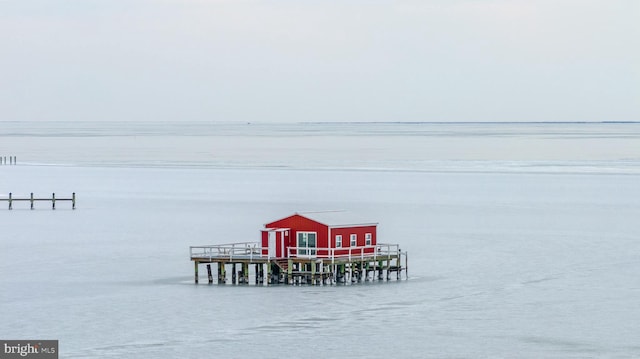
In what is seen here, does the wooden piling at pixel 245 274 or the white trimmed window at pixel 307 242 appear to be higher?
the white trimmed window at pixel 307 242

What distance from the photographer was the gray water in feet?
142

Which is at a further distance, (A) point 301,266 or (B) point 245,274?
(B) point 245,274

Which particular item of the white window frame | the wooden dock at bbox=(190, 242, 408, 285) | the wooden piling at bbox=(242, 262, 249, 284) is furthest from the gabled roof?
the wooden piling at bbox=(242, 262, 249, 284)

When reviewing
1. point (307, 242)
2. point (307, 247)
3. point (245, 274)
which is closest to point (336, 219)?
point (307, 242)

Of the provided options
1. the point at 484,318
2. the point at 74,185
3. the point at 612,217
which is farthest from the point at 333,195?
the point at 484,318

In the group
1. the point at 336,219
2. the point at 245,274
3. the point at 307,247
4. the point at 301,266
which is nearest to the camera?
the point at 307,247

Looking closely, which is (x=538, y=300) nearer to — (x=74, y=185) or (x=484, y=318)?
→ (x=484, y=318)

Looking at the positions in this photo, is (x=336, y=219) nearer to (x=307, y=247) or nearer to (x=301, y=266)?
(x=307, y=247)

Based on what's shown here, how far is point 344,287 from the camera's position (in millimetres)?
54156

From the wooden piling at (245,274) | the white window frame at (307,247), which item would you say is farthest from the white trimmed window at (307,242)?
the wooden piling at (245,274)

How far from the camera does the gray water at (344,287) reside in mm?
43406

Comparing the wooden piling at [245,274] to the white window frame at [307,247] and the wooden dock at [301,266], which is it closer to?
the wooden dock at [301,266]

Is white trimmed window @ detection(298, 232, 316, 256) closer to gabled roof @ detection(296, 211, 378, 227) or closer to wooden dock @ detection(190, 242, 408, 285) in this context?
wooden dock @ detection(190, 242, 408, 285)

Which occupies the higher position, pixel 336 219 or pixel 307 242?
pixel 336 219
